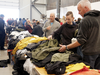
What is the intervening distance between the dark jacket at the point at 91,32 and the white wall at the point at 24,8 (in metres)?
16.4

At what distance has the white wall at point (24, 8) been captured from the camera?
58.1ft

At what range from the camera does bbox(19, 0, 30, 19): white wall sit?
17.7m

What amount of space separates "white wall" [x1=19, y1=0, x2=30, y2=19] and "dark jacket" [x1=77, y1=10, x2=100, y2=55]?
16445mm

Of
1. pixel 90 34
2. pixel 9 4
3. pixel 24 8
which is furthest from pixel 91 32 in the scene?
pixel 9 4

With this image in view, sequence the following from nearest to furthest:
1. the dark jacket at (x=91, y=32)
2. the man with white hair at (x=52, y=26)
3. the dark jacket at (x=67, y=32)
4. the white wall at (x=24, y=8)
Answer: the dark jacket at (x=91, y=32), the dark jacket at (x=67, y=32), the man with white hair at (x=52, y=26), the white wall at (x=24, y=8)

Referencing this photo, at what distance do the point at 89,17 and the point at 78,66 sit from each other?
0.73 metres

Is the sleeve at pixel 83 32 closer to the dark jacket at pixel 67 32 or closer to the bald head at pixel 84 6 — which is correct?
the bald head at pixel 84 6

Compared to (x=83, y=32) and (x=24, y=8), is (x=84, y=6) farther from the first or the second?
(x=24, y=8)

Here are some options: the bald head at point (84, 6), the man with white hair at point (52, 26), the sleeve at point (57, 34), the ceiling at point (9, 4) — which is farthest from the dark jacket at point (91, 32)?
the ceiling at point (9, 4)

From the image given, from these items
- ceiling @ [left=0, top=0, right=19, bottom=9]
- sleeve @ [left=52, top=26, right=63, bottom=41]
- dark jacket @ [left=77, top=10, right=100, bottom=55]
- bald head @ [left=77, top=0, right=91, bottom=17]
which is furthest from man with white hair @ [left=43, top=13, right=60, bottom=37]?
ceiling @ [left=0, top=0, right=19, bottom=9]

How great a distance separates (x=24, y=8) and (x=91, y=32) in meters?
18.4

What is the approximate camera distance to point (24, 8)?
19016 millimetres

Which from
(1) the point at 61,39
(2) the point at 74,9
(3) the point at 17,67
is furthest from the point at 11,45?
(2) the point at 74,9

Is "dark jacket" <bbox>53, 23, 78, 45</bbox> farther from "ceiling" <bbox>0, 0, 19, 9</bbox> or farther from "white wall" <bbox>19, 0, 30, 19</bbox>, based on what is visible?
"ceiling" <bbox>0, 0, 19, 9</bbox>
